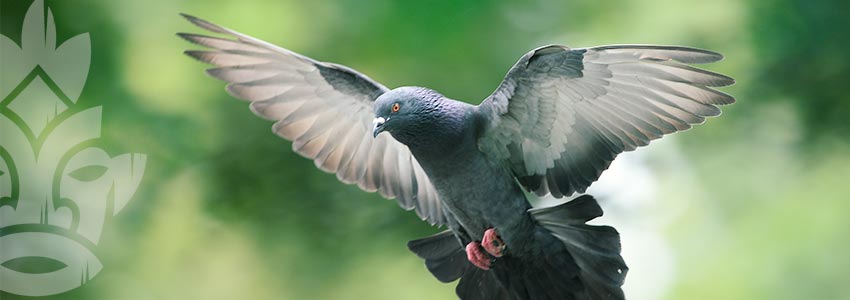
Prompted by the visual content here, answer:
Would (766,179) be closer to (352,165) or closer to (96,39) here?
(352,165)

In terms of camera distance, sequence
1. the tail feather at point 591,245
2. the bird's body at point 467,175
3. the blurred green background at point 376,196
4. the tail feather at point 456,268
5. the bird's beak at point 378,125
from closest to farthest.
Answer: the bird's beak at point 378,125
the bird's body at point 467,175
the tail feather at point 591,245
the tail feather at point 456,268
the blurred green background at point 376,196

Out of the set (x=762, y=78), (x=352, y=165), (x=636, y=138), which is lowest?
(x=636, y=138)

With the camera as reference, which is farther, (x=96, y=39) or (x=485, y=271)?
(x=96, y=39)

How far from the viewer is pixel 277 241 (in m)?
6.54

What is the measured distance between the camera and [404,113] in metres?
3.90

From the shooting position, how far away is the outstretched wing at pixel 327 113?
4.53m

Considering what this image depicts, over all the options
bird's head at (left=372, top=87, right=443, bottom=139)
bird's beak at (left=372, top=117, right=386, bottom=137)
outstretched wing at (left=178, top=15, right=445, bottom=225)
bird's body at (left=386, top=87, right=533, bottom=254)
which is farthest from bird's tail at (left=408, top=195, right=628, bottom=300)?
bird's beak at (left=372, top=117, right=386, bottom=137)

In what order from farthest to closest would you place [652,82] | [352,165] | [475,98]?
[475,98], [352,165], [652,82]

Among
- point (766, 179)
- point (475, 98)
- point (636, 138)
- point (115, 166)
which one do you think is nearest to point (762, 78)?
point (766, 179)

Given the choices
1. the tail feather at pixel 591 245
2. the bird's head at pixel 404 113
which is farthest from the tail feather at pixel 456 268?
the bird's head at pixel 404 113

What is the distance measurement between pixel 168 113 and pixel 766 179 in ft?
12.6

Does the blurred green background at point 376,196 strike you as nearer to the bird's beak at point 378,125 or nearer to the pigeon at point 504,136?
the pigeon at point 504,136

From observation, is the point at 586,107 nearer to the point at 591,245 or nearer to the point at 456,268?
the point at 591,245

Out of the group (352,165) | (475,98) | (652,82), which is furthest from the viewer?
(475,98)
